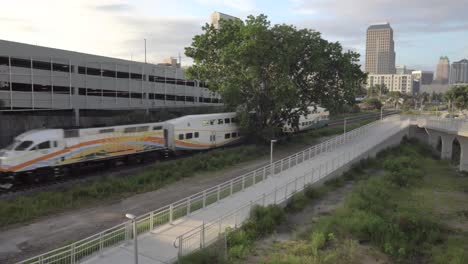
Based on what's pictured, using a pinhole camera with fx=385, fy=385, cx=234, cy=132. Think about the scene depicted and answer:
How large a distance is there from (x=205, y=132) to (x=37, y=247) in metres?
23.4

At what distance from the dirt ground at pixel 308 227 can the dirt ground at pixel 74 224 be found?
771 cm

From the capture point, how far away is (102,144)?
2989 cm

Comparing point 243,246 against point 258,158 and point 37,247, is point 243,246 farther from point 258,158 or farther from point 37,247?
point 258,158

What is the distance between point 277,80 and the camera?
131 feet

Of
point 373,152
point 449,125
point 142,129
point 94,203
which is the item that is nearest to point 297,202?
point 94,203

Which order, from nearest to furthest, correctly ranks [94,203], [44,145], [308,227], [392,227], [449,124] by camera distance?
[392,227], [308,227], [94,203], [44,145], [449,124]

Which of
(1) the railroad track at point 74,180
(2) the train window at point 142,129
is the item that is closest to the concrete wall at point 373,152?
(1) the railroad track at point 74,180

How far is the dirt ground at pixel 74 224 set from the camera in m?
16.7

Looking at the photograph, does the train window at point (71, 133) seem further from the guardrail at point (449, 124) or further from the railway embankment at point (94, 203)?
the guardrail at point (449, 124)

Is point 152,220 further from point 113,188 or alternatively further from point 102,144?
point 102,144

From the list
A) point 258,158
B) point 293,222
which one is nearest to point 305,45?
point 258,158

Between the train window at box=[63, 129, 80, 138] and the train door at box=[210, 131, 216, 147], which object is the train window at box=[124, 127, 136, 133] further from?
the train door at box=[210, 131, 216, 147]

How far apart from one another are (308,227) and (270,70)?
23594mm

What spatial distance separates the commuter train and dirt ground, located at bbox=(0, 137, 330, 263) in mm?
6552
